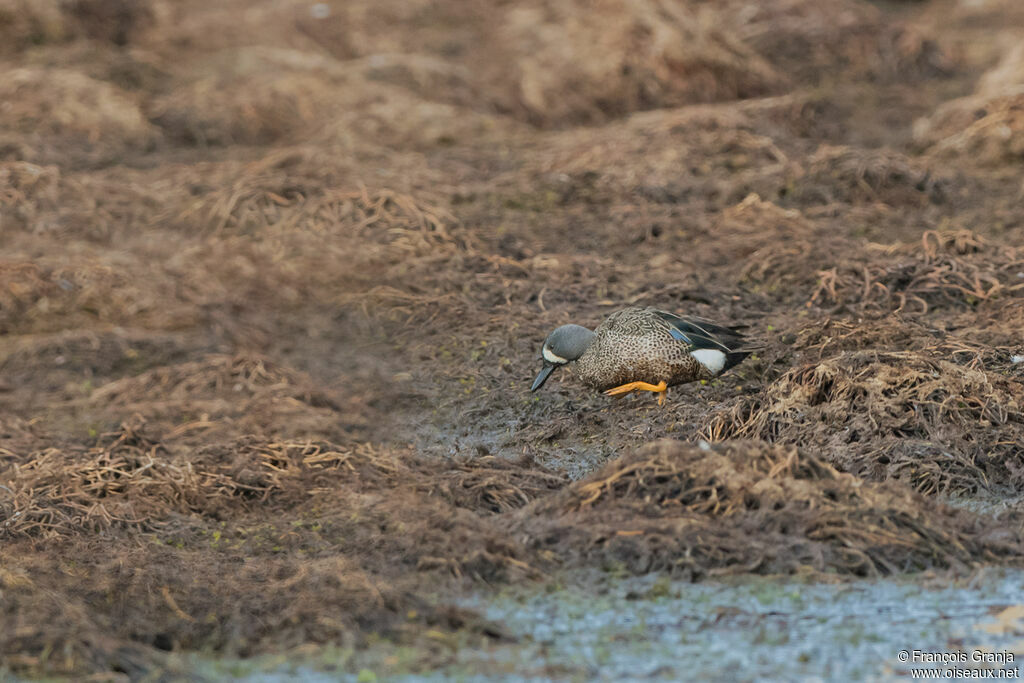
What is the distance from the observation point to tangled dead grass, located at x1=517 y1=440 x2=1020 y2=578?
4965 millimetres

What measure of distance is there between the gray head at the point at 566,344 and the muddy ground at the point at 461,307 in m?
0.37

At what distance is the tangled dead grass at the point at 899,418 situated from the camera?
19.3ft

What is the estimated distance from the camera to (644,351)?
22.7 ft

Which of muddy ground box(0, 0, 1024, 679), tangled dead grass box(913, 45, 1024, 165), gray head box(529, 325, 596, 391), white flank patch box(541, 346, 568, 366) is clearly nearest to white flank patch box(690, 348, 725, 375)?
muddy ground box(0, 0, 1024, 679)

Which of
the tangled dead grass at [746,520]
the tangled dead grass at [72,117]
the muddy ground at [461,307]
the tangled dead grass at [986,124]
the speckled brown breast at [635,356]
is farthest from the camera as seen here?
the tangled dead grass at [72,117]

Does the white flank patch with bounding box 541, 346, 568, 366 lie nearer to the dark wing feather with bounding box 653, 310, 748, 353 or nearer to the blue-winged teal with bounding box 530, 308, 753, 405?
the blue-winged teal with bounding box 530, 308, 753, 405

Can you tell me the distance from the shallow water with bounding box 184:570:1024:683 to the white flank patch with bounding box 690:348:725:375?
7.45ft

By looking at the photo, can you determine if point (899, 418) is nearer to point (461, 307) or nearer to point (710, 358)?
point (710, 358)

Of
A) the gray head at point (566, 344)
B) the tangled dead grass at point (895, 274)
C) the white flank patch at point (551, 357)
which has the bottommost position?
the white flank patch at point (551, 357)

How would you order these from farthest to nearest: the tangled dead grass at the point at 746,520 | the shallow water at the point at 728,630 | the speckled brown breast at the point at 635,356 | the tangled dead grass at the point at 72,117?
the tangled dead grass at the point at 72,117 → the speckled brown breast at the point at 635,356 → the tangled dead grass at the point at 746,520 → the shallow water at the point at 728,630

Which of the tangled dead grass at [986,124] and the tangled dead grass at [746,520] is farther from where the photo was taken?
the tangled dead grass at [986,124]

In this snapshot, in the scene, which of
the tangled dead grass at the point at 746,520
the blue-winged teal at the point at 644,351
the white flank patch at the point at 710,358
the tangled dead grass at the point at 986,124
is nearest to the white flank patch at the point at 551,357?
the blue-winged teal at the point at 644,351

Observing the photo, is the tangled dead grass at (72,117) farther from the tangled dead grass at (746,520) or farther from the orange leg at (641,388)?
the tangled dead grass at (746,520)

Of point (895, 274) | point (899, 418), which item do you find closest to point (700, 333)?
point (899, 418)
